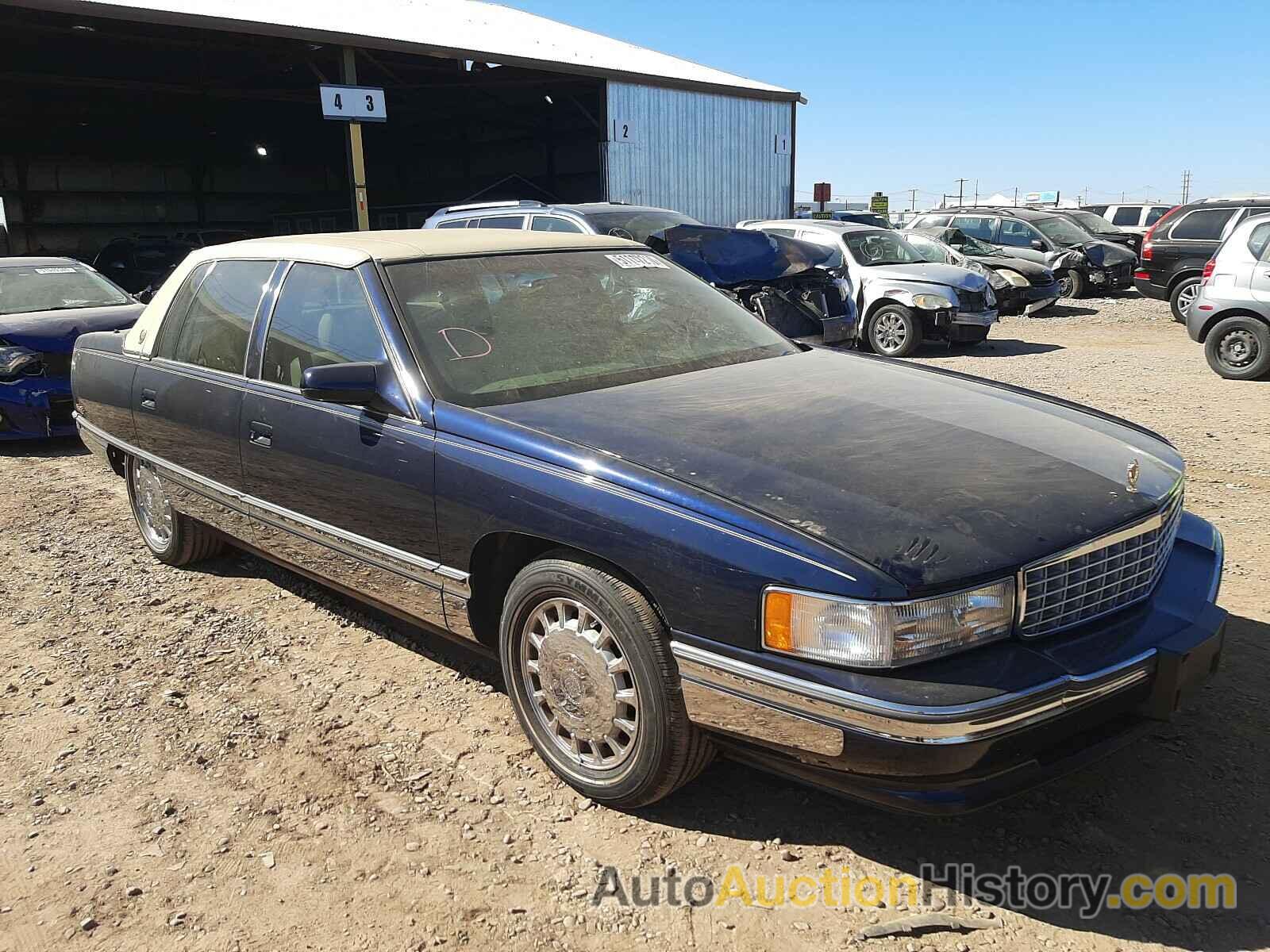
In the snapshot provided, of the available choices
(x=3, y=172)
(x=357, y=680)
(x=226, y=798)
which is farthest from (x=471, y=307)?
(x=3, y=172)

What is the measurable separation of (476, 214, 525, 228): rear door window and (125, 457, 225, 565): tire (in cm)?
620

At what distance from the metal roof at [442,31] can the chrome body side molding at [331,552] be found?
11.6 metres

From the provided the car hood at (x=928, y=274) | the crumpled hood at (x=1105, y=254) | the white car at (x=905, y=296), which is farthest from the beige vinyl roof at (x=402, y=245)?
the crumpled hood at (x=1105, y=254)

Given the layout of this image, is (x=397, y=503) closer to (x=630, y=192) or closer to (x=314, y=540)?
(x=314, y=540)

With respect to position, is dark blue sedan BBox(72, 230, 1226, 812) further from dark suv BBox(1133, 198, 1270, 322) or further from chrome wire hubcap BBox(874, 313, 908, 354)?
dark suv BBox(1133, 198, 1270, 322)

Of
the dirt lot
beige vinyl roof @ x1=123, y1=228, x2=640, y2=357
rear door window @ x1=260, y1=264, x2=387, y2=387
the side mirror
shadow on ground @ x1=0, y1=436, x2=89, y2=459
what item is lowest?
shadow on ground @ x1=0, y1=436, x2=89, y2=459

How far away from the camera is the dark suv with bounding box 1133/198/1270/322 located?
557 inches

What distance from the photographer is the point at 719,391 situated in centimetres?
314

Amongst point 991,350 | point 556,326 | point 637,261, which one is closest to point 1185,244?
point 991,350

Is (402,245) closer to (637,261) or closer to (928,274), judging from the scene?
(637,261)

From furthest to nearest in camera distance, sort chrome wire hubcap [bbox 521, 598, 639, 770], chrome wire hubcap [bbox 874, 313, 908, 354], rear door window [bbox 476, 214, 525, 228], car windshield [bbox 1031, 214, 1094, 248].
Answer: car windshield [bbox 1031, 214, 1094, 248] < chrome wire hubcap [bbox 874, 313, 908, 354] < rear door window [bbox 476, 214, 525, 228] < chrome wire hubcap [bbox 521, 598, 639, 770]

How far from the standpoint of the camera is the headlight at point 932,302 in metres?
11.0

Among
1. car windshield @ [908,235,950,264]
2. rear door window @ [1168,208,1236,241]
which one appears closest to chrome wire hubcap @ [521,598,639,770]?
car windshield @ [908,235,950,264]

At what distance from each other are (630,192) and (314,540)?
16.9m
